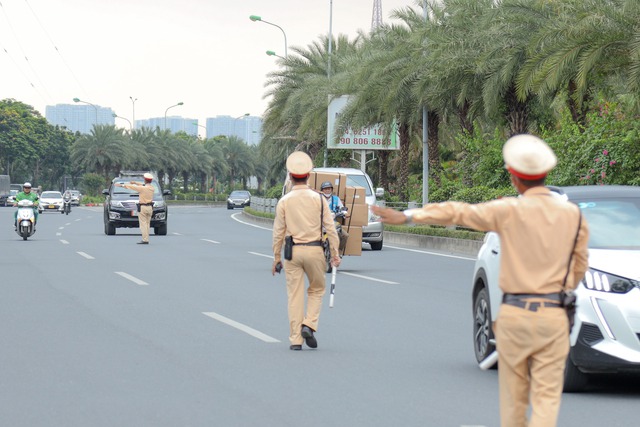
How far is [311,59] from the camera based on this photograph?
5631cm

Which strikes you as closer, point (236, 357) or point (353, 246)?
point (236, 357)

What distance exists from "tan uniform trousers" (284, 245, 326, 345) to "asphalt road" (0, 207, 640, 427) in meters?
0.29

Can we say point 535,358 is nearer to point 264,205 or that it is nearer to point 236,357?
point 236,357

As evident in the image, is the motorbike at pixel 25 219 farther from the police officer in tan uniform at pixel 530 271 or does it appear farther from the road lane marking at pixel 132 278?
the police officer in tan uniform at pixel 530 271

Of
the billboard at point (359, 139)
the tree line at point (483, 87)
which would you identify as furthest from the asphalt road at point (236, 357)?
the billboard at point (359, 139)

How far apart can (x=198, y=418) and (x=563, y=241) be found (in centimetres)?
298

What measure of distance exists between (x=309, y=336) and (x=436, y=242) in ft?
66.9

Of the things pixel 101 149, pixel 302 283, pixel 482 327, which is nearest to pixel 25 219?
pixel 302 283

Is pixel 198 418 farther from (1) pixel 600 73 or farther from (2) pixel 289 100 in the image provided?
(2) pixel 289 100

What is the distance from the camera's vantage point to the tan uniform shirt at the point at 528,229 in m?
5.37

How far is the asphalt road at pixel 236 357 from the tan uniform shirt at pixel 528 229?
2154mm

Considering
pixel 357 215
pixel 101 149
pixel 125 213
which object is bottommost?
pixel 125 213

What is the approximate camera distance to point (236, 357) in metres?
10.1

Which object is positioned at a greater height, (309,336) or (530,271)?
(530,271)
